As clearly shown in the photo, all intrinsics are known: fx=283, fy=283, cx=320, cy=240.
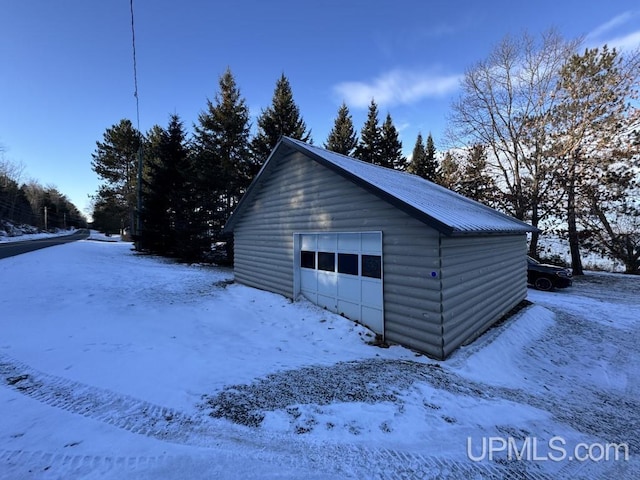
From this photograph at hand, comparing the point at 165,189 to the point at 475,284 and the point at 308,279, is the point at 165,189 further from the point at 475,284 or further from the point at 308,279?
the point at 475,284

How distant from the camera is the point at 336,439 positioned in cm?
279

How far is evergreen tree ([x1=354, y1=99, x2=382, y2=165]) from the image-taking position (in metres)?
27.7

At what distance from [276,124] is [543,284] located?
59.6ft

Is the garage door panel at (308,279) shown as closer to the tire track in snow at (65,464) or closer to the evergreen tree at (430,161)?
the tire track in snow at (65,464)

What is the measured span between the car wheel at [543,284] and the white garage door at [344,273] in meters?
10.7

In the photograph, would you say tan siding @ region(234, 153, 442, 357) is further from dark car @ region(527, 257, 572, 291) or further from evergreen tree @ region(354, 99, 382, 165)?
evergreen tree @ region(354, 99, 382, 165)

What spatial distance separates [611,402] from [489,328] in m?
2.71

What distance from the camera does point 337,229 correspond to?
23.2 feet

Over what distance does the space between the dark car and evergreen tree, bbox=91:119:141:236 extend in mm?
36680

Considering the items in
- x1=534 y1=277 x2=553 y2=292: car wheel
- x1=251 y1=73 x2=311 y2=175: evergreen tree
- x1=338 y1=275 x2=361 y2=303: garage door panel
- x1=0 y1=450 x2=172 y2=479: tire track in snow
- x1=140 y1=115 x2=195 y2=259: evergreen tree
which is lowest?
x1=534 y1=277 x2=553 y2=292: car wheel

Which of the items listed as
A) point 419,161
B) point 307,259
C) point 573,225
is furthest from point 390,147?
point 307,259

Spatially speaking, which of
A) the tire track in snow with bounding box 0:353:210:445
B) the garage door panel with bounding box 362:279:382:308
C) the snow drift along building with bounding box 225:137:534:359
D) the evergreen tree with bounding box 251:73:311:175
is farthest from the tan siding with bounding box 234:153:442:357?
the evergreen tree with bounding box 251:73:311:175

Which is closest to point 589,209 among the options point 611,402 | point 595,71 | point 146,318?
point 595,71

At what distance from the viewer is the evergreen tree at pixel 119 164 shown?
107 feet
